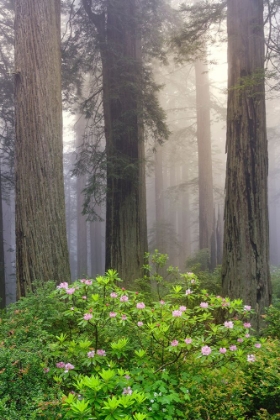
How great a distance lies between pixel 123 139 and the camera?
8.35 m

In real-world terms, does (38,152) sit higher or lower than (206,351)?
higher

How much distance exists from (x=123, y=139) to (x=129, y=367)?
6008 mm

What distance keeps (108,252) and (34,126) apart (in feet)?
11.0

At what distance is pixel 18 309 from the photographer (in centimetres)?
372

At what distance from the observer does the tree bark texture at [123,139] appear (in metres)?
7.84

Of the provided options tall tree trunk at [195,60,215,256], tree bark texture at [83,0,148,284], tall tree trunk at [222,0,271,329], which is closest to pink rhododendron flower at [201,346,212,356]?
tall tree trunk at [222,0,271,329]

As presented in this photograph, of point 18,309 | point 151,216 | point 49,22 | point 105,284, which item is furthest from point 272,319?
point 151,216

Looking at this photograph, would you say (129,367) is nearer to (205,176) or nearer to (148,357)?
(148,357)

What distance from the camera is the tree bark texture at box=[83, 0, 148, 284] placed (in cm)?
784

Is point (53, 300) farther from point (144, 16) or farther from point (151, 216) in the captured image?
point (151, 216)

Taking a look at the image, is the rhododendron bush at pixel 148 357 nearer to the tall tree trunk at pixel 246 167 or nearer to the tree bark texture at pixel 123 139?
the tall tree trunk at pixel 246 167

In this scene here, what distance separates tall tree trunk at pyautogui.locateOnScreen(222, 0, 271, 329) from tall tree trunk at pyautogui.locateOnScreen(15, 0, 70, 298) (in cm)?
274

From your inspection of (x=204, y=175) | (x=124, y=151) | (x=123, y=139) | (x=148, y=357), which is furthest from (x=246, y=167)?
(x=204, y=175)

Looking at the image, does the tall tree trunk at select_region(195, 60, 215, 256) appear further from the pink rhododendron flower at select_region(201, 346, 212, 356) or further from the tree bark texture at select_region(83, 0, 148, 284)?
the pink rhododendron flower at select_region(201, 346, 212, 356)
